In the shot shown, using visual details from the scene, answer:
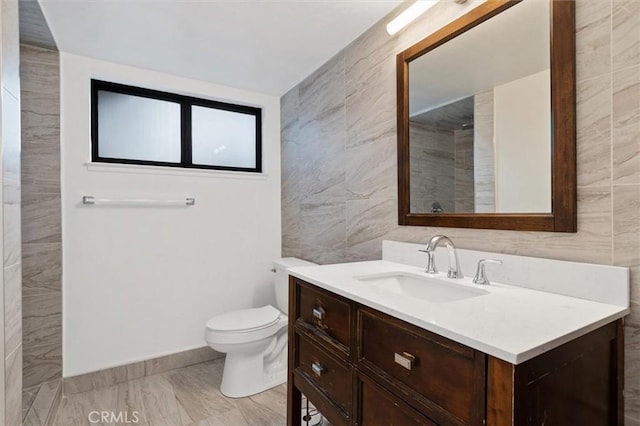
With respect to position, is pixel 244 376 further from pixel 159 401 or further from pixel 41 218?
pixel 41 218

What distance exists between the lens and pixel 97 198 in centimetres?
216

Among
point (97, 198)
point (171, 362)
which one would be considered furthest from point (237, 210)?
point (171, 362)

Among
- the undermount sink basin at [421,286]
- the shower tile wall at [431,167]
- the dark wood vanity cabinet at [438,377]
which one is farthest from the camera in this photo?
the shower tile wall at [431,167]

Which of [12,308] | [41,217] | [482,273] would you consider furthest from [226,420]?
[41,217]

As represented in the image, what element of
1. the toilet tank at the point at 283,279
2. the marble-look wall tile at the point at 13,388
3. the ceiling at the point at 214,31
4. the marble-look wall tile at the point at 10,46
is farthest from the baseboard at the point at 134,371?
the ceiling at the point at 214,31

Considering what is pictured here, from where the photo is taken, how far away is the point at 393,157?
1.70 metres

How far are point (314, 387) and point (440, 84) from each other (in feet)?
4.62

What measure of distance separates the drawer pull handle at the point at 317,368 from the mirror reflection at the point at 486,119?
83 cm

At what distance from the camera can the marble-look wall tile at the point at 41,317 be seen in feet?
6.49

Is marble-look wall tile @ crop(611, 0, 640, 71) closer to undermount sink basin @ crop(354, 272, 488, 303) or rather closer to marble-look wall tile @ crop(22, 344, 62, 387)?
undermount sink basin @ crop(354, 272, 488, 303)

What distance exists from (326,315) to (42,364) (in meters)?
1.98

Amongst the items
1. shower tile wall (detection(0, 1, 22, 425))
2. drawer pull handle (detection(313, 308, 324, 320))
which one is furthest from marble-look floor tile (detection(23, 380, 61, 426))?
drawer pull handle (detection(313, 308, 324, 320))

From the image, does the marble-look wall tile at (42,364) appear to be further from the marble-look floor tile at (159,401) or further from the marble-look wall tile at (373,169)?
the marble-look wall tile at (373,169)

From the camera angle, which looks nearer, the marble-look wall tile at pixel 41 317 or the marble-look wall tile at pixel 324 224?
the marble-look wall tile at pixel 41 317
